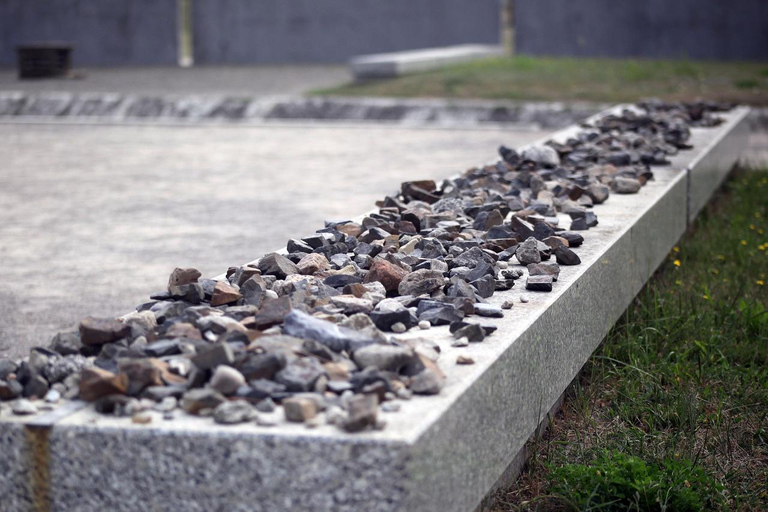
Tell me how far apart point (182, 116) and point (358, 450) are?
37.6 feet

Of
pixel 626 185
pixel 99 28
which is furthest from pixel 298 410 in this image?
pixel 99 28

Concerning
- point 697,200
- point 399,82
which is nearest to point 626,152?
point 697,200

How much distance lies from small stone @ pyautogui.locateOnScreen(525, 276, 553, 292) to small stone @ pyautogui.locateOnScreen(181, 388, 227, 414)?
3.45 ft

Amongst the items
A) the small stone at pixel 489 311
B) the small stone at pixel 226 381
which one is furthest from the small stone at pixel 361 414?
the small stone at pixel 489 311

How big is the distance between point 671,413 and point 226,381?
1436 mm

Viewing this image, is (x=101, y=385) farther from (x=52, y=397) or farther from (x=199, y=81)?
(x=199, y=81)

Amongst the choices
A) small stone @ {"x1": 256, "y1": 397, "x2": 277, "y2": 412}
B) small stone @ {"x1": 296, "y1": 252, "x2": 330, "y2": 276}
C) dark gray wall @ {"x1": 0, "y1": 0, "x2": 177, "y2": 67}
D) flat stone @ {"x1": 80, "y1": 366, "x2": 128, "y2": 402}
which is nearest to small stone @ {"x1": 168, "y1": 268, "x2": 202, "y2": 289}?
small stone @ {"x1": 296, "y1": 252, "x2": 330, "y2": 276}

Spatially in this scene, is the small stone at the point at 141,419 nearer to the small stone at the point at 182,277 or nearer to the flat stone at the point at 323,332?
the flat stone at the point at 323,332

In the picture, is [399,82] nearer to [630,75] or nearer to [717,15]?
[630,75]

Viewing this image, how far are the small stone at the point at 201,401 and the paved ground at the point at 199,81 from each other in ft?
38.9

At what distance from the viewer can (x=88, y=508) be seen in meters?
1.74

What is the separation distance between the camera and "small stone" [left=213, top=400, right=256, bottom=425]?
1.71 meters

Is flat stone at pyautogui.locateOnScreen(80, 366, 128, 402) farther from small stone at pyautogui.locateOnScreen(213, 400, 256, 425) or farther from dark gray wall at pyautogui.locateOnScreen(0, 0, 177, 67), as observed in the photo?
dark gray wall at pyautogui.locateOnScreen(0, 0, 177, 67)

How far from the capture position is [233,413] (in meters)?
1.72
